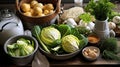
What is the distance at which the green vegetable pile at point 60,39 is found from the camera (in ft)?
3.82

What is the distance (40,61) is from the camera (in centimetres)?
119

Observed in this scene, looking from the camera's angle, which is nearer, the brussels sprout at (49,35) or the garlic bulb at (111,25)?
the brussels sprout at (49,35)

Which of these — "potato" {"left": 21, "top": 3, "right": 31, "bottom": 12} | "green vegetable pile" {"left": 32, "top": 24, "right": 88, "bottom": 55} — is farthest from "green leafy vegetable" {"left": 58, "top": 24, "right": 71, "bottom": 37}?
"potato" {"left": 21, "top": 3, "right": 31, "bottom": 12}

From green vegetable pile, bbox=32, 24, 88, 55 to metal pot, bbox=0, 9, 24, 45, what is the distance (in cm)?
9

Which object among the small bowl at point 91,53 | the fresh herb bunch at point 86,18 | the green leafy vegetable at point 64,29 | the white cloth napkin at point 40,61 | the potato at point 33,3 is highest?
the potato at point 33,3

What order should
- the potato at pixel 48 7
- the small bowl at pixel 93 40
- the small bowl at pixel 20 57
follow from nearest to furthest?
1. the small bowl at pixel 20 57
2. the small bowl at pixel 93 40
3. the potato at pixel 48 7

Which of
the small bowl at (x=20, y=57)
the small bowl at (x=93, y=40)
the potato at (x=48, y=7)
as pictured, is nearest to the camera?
the small bowl at (x=20, y=57)

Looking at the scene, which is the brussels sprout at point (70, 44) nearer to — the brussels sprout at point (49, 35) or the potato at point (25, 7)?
the brussels sprout at point (49, 35)

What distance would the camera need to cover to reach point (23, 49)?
1139 mm

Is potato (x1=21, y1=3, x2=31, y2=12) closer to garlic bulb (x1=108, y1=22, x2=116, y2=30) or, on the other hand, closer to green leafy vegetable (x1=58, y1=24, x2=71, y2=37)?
green leafy vegetable (x1=58, y1=24, x2=71, y2=37)

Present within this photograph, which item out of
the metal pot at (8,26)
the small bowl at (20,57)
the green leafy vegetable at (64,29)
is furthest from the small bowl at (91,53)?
the metal pot at (8,26)

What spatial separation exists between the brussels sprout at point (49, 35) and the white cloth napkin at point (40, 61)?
7 cm

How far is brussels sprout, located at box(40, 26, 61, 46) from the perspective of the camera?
1193 millimetres

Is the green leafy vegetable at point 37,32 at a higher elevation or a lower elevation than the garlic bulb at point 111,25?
higher
